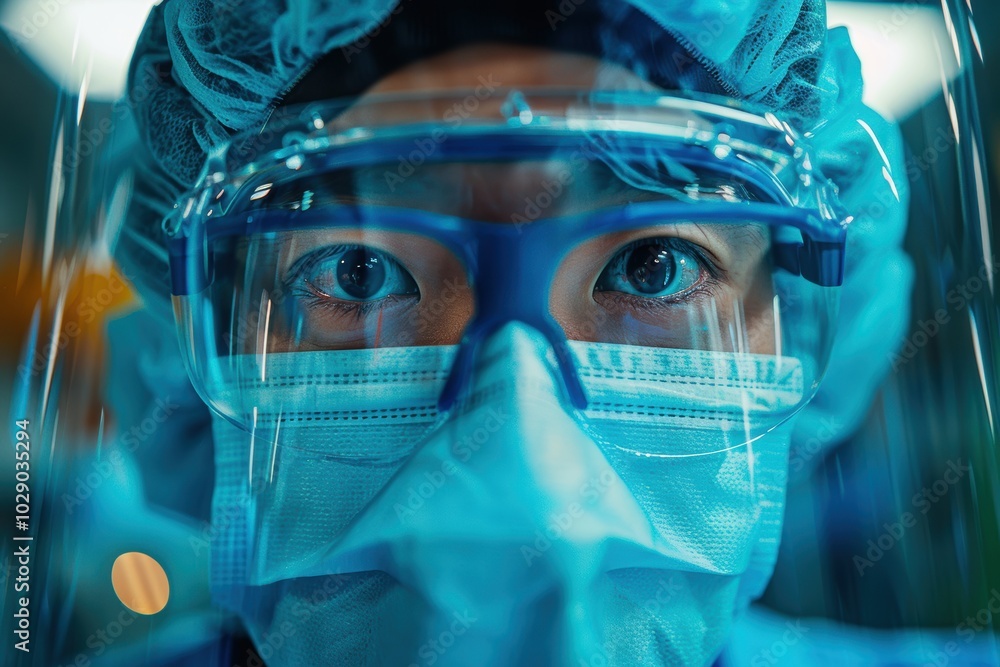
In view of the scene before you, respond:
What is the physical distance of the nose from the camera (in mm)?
693

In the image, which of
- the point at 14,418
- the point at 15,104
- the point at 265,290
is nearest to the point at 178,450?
the point at 14,418

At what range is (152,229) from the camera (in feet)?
3.26

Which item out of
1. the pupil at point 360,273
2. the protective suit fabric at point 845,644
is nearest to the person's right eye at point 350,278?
the pupil at point 360,273

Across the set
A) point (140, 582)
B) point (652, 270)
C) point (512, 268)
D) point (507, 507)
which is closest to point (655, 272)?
point (652, 270)

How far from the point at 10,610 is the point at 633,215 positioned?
812 millimetres

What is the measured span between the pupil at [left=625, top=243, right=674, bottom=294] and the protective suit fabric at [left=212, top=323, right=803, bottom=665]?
→ 0.07 metres

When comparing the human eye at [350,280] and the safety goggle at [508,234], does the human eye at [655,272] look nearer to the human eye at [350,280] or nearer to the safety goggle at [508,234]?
the safety goggle at [508,234]

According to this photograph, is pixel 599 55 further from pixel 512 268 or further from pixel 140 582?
pixel 140 582

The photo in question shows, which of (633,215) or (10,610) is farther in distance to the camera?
(10,610)

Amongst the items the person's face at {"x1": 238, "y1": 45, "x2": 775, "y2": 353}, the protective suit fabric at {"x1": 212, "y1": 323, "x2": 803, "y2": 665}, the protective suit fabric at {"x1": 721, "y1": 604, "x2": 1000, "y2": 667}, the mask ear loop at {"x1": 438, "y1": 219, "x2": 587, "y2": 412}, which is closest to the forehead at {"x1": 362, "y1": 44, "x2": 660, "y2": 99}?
the person's face at {"x1": 238, "y1": 45, "x2": 775, "y2": 353}

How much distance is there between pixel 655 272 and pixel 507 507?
0.29 metres

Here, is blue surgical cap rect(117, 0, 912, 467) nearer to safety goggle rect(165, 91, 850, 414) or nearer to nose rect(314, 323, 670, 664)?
safety goggle rect(165, 91, 850, 414)

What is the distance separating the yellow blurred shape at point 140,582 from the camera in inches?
36.1

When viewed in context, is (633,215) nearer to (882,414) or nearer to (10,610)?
(882,414)
